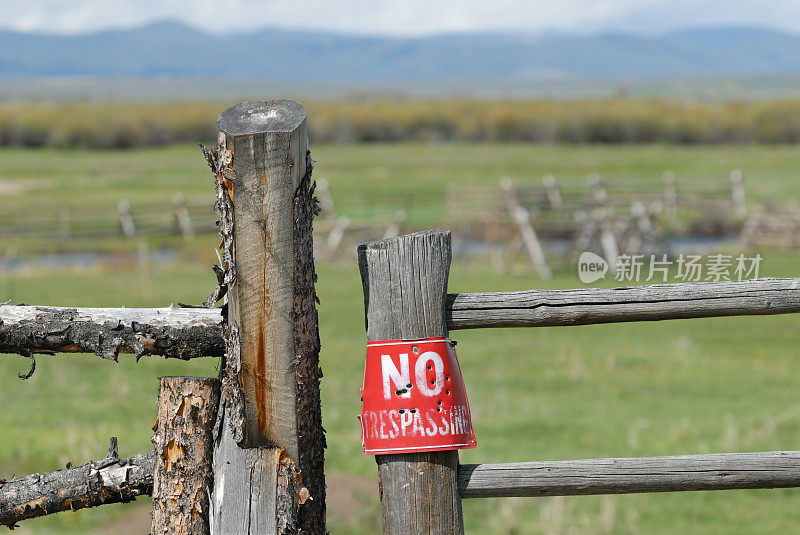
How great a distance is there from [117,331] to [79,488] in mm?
470

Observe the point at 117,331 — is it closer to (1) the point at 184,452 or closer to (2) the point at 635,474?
(1) the point at 184,452

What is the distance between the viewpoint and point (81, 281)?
18281 millimetres

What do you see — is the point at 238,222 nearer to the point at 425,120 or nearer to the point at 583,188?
the point at 583,188

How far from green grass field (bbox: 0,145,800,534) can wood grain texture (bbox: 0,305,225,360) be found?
226 cm

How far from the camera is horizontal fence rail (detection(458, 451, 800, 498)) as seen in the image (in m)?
2.52

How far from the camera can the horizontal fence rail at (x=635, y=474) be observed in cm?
252

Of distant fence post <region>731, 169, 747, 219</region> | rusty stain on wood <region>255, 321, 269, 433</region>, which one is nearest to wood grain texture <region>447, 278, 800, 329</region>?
rusty stain on wood <region>255, 321, 269, 433</region>

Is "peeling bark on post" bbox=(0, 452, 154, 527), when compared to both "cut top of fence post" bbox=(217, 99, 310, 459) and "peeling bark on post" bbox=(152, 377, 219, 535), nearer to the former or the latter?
"peeling bark on post" bbox=(152, 377, 219, 535)

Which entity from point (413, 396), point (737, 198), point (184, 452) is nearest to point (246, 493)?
point (184, 452)

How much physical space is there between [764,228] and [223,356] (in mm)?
19516

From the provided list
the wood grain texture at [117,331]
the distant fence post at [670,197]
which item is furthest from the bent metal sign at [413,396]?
the distant fence post at [670,197]

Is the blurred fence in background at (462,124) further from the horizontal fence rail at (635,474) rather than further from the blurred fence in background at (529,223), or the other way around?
the horizontal fence rail at (635,474)

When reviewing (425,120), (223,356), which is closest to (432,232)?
(223,356)

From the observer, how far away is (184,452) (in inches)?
97.8
